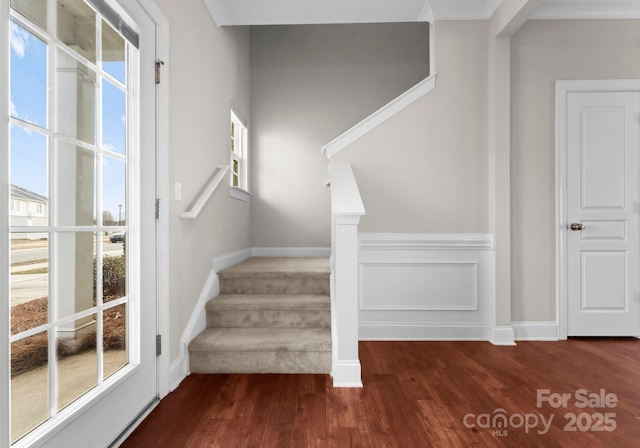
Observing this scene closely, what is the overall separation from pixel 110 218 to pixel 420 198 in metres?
2.25

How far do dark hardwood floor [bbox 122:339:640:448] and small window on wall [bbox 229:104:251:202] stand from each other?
2224 mm

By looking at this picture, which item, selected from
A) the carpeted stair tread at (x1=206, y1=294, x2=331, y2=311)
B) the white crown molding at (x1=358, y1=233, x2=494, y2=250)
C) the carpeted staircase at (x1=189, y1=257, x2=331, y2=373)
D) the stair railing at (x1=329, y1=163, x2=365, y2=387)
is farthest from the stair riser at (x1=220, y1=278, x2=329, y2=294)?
the stair railing at (x1=329, y1=163, x2=365, y2=387)

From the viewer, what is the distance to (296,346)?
2246mm

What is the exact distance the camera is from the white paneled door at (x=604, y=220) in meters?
2.95

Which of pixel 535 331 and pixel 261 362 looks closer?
pixel 261 362

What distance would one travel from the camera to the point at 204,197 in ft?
8.06

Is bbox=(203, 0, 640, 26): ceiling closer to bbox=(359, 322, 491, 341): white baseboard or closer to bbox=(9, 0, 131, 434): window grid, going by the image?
bbox=(9, 0, 131, 434): window grid

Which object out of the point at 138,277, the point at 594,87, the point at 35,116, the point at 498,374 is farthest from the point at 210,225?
the point at 594,87

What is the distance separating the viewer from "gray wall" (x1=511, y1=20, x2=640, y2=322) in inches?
117

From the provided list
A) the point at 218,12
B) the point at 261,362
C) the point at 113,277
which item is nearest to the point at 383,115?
the point at 218,12

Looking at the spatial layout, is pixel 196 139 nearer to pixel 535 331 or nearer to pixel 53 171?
pixel 53 171

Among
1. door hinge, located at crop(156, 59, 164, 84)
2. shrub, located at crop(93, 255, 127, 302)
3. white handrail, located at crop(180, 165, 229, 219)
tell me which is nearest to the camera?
shrub, located at crop(93, 255, 127, 302)

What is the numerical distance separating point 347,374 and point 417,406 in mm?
425

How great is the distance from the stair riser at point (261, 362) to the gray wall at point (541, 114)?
179 centimetres
